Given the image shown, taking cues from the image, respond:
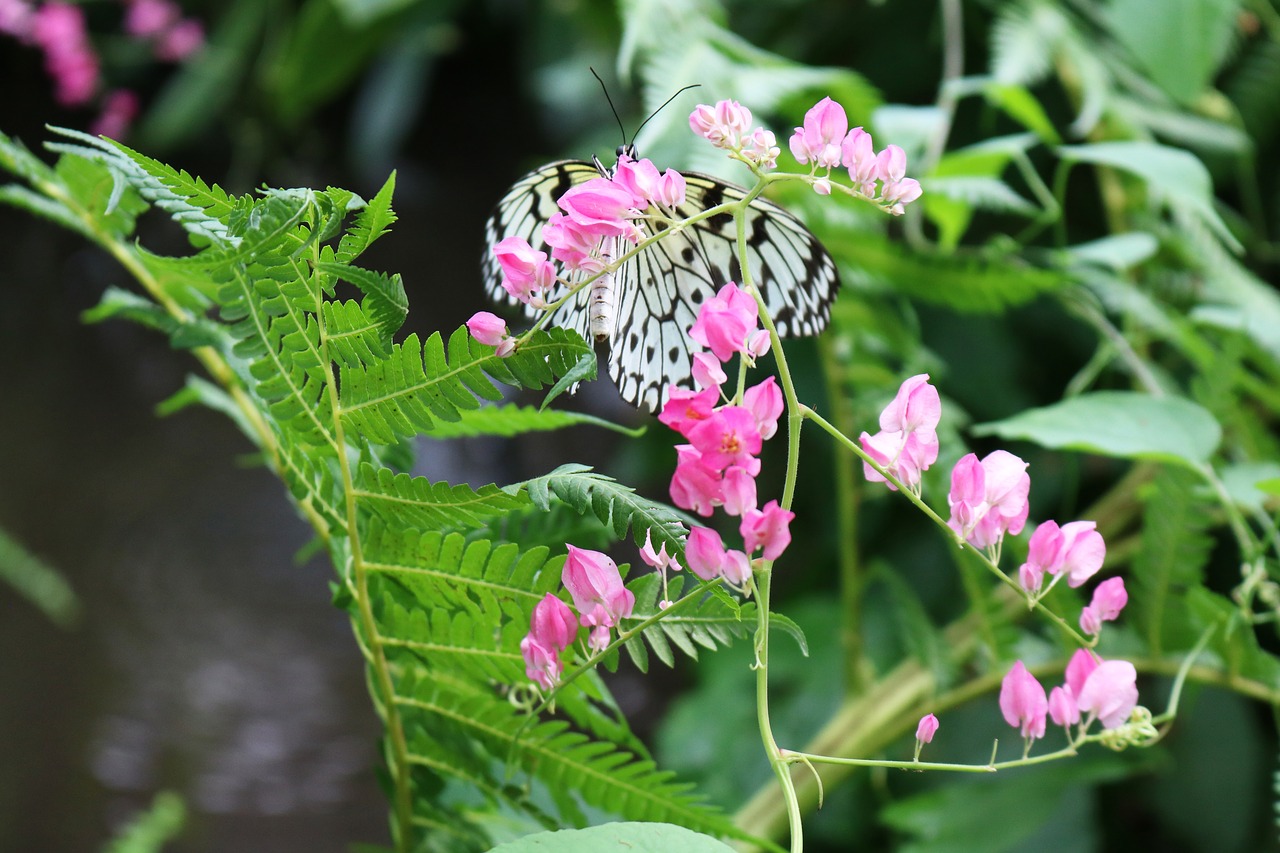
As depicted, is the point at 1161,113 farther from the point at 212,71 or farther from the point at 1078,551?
the point at 212,71

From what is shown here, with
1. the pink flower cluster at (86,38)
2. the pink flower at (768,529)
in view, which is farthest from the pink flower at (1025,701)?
the pink flower cluster at (86,38)

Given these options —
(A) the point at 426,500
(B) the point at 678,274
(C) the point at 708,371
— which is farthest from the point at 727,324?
(B) the point at 678,274

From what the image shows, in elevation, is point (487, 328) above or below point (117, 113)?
above

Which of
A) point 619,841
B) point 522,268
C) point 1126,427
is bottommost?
point 1126,427

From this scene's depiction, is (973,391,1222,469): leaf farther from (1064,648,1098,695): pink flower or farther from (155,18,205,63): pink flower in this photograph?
(155,18,205,63): pink flower

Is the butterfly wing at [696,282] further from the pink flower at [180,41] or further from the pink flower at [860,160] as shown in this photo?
the pink flower at [180,41]

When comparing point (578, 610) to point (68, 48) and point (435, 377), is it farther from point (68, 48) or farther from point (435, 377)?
point (68, 48)

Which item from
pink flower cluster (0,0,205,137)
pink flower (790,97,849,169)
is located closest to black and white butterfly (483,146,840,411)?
pink flower (790,97,849,169)
